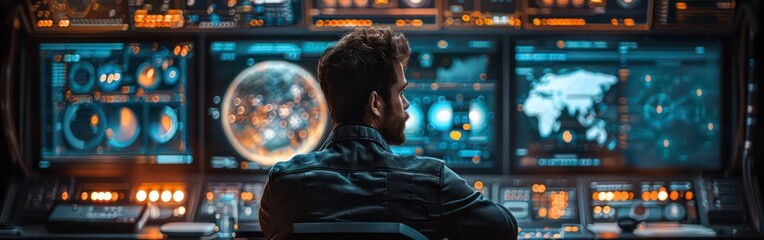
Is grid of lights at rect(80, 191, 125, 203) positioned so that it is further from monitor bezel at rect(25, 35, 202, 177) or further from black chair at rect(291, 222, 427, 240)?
black chair at rect(291, 222, 427, 240)

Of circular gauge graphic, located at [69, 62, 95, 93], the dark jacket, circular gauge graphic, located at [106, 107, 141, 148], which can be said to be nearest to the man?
the dark jacket

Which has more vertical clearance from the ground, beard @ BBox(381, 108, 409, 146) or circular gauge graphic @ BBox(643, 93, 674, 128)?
beard @ BBox(381, 108, 409, 146)

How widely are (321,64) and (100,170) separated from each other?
7.08 feet

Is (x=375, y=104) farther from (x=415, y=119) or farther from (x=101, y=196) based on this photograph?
(x=101, y=196)

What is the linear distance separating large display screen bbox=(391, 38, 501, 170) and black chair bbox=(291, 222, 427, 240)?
2.09 m

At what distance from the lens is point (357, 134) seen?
2.13 metres

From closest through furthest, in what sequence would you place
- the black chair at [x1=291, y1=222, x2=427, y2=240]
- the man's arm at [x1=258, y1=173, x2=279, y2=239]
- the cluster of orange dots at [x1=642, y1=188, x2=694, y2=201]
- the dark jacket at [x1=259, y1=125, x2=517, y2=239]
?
the black chair at [x1=291, y1=222, x2=427, y2=240] → the dark jacket at [x1=259, y1=125, x2=517, y2=239] → the man's arm at [x1=258, y1=173, x2=279, y2=239] → the cluster of orange dots at [x1=642, y1=188, x2=694, y2=201]

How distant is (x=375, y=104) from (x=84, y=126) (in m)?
2.32

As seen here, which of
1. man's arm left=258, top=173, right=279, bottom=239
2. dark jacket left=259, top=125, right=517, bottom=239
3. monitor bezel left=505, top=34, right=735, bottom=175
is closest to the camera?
dark jacket left=259, top=125, right=517, bottom=239

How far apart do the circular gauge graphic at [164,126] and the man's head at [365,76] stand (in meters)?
1.98

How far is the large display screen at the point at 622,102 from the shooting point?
157 inches

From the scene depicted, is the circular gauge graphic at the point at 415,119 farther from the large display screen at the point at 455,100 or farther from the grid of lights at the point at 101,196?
the grid of lights at the point at 101,196

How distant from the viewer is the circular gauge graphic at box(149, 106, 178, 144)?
4.02m

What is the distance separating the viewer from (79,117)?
405 cm
